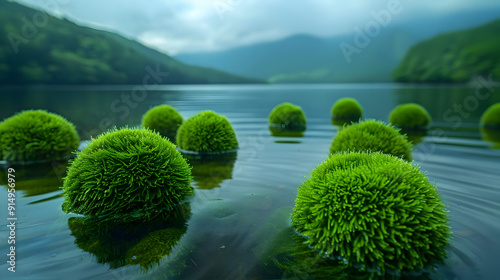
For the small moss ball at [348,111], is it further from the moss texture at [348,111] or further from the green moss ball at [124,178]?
the green moss ball at [124,178]

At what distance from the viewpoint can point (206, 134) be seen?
1091 centimetres

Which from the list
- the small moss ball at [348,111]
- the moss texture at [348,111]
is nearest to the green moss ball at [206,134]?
the moss texture at [348,111]

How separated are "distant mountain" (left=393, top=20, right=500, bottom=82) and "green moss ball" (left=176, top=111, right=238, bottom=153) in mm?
175305

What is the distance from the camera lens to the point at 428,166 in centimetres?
948

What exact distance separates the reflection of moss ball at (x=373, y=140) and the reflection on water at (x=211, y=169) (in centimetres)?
328

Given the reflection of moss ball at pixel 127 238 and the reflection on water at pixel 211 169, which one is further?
the reflection on water at pixel 211 169

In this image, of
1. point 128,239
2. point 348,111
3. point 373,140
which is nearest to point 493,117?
point 348,111

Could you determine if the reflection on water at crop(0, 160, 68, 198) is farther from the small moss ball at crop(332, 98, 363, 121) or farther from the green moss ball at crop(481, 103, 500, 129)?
the green moss ball at crop(481, 103, 500, 129)

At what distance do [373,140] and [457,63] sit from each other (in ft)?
656

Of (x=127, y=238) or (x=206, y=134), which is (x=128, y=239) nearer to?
(x=127, y=238)

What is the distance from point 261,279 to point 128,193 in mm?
2857

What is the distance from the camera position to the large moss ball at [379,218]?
377 centimetres

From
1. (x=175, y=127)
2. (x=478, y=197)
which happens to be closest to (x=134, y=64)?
(x=175, y=127)

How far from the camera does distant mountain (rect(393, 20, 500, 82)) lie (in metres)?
152
